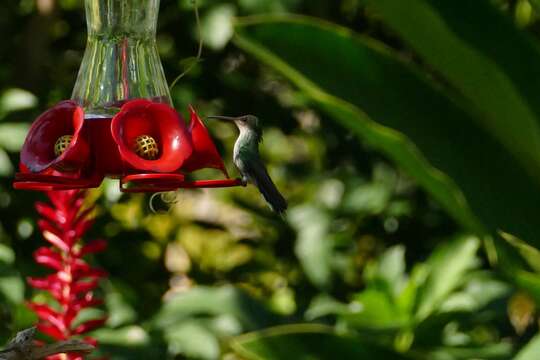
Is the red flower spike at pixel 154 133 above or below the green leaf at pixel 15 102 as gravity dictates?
below

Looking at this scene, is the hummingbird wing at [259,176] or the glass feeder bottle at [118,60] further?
the glass feeder bottle at [118,60]

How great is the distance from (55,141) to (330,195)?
2.23 metres

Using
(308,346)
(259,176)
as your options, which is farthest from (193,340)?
Answer: (308,346)

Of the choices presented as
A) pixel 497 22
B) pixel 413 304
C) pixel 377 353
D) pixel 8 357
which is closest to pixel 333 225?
pixel 413 304

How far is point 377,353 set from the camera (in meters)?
1.75

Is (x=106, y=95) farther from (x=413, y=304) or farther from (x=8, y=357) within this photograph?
(x=413, y=304)

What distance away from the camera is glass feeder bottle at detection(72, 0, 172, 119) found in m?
2.49

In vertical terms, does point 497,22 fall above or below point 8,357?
above

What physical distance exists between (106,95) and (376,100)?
3.42 feet

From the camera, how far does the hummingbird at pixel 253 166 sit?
229 cm

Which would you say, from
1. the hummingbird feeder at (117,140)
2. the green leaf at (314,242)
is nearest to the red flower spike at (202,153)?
the hummingbird feeder at (117,140)

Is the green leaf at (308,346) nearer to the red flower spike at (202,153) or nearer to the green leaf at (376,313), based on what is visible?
the red flower spike at (202,153)

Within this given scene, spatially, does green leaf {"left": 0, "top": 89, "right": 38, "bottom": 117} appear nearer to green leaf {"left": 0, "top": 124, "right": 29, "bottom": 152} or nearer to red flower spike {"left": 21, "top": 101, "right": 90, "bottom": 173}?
green leaf {"left": 0, "top": 124, "right": 29, "bottom": 152}

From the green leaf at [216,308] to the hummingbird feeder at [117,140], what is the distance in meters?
1.26
